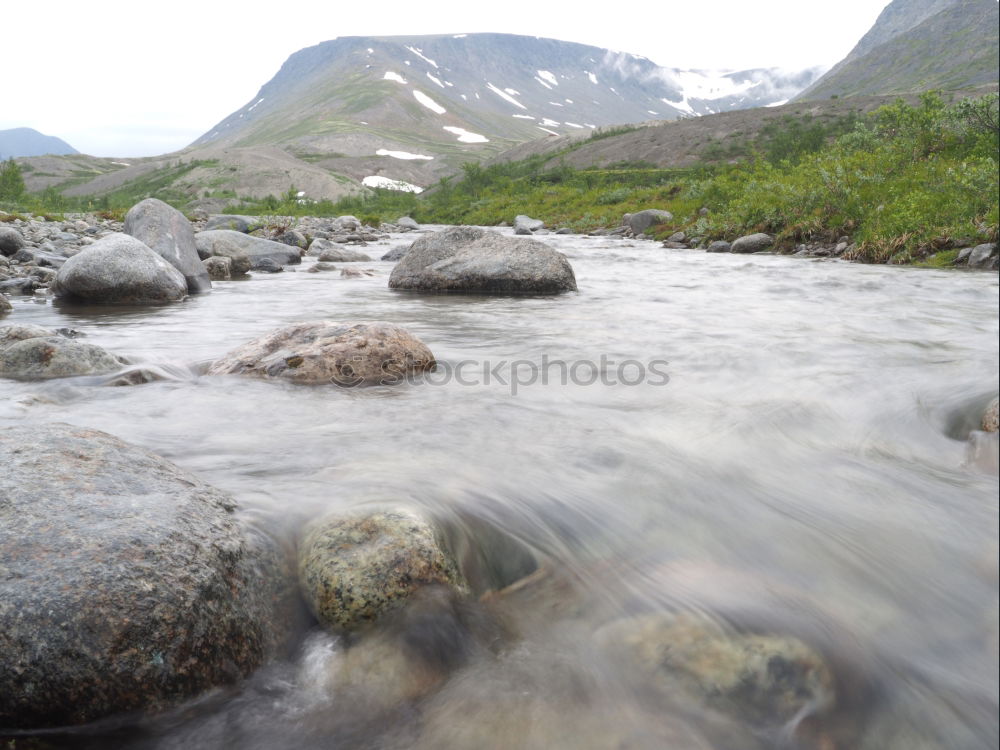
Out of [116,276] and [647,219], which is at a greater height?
[647,219]

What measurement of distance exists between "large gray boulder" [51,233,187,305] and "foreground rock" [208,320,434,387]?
14.5ft

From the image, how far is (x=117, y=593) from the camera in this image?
67.1 inches

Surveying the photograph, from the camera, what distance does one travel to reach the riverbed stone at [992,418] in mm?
3178

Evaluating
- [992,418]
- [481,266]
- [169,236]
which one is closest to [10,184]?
[169,236]

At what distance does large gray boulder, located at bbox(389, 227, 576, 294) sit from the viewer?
9.09 metres

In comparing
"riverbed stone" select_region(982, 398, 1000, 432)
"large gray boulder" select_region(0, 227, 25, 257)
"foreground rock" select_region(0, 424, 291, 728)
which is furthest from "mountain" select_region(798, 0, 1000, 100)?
"foreground rock" select_region(0, 424, 291, 728)

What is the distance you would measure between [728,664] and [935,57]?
18805 centimetres

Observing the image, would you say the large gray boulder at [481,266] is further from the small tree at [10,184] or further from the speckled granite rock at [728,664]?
the small tree at [10,184]

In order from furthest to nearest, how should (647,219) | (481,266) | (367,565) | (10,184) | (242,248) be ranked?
(10,184)
(647,219)
(242,248)
(481,266)
(367,565)

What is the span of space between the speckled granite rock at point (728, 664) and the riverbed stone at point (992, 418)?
6.63 feet

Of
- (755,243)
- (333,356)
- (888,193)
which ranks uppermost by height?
(888,193)

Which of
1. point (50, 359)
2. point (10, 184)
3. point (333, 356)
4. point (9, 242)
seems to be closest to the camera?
point (50, 359)

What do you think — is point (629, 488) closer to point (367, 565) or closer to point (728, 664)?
point (728, 664)

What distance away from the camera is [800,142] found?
4791 cm
